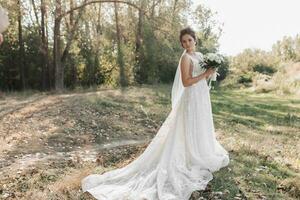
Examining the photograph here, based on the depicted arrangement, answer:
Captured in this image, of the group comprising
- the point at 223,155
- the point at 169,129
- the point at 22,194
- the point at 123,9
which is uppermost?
the point at 123,9

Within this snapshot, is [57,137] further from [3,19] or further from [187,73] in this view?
[3,19]

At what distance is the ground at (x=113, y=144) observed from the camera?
6.98 metres

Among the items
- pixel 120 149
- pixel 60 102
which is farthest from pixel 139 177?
pixel 60 102

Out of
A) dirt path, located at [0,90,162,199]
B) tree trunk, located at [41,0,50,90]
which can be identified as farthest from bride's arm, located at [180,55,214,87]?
tree trunk, located at [41,0,50,90]

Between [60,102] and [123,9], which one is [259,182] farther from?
[123,9]

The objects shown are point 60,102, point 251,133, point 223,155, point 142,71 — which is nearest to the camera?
point 223,155

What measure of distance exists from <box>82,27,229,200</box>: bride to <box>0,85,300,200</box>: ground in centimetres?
29

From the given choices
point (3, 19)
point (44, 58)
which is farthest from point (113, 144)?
point (44, 58)

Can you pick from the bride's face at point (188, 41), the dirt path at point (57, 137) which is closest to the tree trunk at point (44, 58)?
the dirt path at point (57, 137)

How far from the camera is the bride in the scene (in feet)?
22.0

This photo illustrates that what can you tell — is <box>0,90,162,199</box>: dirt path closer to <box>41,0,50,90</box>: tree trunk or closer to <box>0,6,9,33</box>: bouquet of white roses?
<box>0,6,9,33</box>: bouquet of white roses

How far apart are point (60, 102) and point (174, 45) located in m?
14.0

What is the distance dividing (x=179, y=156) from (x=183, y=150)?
14cm

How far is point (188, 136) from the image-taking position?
7.18 meters
